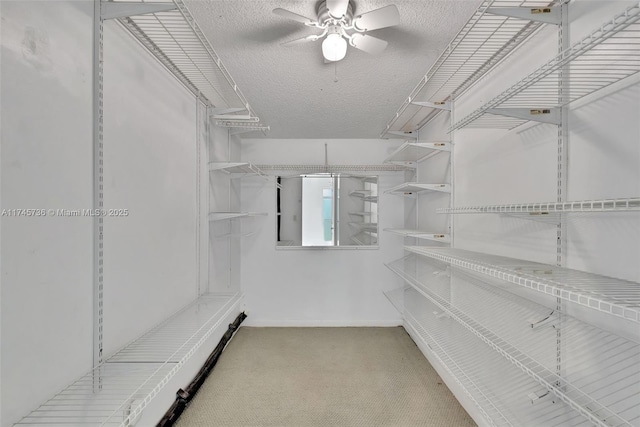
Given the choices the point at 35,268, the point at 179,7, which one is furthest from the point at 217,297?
the point at 179,7

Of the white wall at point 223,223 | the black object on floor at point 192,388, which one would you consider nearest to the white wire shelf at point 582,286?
the black object on floor at point 192,388

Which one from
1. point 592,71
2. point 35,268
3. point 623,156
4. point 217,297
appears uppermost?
point 592,71

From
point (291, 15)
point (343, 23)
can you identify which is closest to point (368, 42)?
point (343, 23)

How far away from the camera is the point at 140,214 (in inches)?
57.9

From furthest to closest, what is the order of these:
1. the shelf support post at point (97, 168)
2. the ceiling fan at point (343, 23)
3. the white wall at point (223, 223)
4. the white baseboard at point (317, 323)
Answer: the white baseboard at point (317, 323) < the white wall at point (223, 223) < the ceiling fan at point (343, 23) < the shelf support post at point (97, 168)

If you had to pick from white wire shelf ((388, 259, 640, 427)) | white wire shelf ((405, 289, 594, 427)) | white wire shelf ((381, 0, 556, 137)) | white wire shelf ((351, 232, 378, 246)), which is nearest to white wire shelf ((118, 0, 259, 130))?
white wire shelf ((381, 0, 556, 137))

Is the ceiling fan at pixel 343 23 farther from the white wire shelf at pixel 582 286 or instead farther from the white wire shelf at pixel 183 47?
the white wire shelf at pixel 582 286

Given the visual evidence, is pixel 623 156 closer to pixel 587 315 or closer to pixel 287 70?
pixel 587 315

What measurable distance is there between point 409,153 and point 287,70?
4.69 ft

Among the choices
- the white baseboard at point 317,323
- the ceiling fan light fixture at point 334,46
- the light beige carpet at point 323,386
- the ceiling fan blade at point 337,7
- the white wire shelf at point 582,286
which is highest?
the ceiling fan blade at point 337,7

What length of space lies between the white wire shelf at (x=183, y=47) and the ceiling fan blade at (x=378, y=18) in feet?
2.12

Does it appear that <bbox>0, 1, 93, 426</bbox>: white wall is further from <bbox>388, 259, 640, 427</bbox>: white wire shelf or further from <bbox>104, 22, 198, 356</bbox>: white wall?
<bbox>388, 259, 640, 427</bbox>: white wire shelf

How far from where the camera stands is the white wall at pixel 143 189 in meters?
1.26

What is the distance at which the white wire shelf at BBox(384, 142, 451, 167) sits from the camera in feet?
7.31
